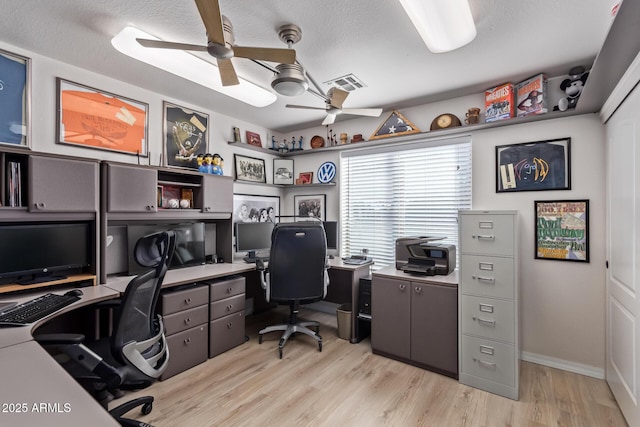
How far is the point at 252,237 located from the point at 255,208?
560 millimetres

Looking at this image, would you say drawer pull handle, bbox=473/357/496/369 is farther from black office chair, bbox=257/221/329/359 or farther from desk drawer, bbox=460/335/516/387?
black office chair, bbox=257/221/329/359

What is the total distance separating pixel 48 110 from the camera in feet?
7.49

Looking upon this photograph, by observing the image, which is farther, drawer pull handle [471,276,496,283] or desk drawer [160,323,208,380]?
desk drawer [160,323,208,380]

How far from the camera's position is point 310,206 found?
413 cm

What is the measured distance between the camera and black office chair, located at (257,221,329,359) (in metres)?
2.77

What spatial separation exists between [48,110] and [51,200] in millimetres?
776

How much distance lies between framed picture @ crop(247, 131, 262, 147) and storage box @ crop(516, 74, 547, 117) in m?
2.92

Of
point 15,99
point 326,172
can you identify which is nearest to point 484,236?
point 326,172

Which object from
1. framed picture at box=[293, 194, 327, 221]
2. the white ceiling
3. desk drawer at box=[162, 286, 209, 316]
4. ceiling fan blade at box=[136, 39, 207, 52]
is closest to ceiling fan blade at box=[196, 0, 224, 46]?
ceiling fan blade at box=[136, 39, 207, 52]

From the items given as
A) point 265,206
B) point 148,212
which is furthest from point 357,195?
point 148,212

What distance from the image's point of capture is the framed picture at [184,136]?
9.89 ft

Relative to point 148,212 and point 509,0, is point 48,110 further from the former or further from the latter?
point 509,0

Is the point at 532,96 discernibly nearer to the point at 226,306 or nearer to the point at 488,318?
the point at 488,318

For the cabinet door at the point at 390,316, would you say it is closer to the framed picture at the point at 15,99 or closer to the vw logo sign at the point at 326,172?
the vw logo sign at the point at 326,172
